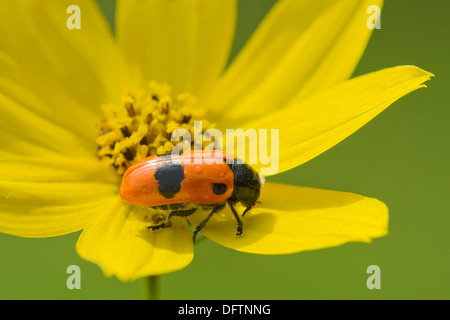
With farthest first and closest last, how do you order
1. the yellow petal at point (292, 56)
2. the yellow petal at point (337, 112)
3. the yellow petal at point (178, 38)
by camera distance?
1. the yellow petal at point (178, 38)
2. the yellow petal at point (292, 56)
3. the yellow petal at point (337, 112)

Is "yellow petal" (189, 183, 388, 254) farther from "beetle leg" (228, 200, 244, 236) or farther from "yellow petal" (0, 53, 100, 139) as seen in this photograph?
"yellow petal" (0, 53, 100, 139)

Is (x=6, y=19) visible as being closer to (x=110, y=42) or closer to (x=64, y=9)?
Answer: (x=64, y=9)

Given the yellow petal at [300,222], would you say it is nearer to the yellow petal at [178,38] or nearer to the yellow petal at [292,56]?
the yellow petal at [292,56]

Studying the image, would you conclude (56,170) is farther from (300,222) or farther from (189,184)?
(300,222)

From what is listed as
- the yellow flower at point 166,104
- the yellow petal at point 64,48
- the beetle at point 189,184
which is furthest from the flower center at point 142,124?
the beetle at point 189,184

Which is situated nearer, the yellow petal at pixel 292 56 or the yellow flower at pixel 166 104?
the yellow flower at pixel 166 104

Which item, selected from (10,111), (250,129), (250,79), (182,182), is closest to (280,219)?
(182,182)

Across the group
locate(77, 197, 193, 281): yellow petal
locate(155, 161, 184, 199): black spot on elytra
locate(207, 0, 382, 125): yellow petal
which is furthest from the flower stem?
locate(207, 0, 382, 125): yellow petal
